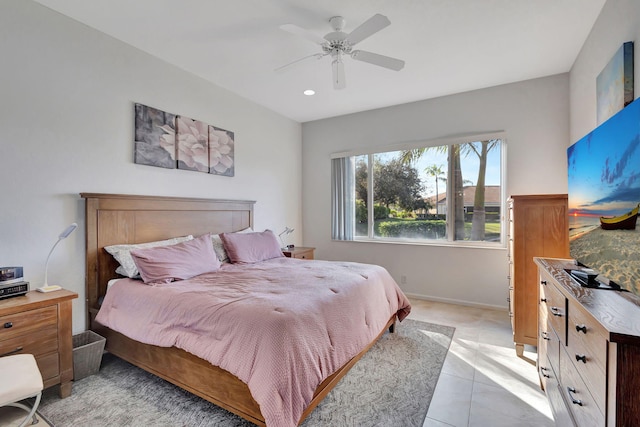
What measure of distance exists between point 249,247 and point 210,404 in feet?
5.38

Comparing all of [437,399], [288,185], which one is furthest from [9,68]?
[437,399]

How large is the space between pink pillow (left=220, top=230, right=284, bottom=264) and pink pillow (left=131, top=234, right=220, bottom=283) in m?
0.33

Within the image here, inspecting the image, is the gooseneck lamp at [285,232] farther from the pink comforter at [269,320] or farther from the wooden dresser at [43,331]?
the wooden dresser at [43,331]

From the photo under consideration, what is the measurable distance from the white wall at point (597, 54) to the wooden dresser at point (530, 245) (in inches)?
30.3

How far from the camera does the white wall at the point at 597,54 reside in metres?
1.76

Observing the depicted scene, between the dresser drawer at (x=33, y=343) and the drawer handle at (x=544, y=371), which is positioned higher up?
the dresser drawer at (x=33, y=343)

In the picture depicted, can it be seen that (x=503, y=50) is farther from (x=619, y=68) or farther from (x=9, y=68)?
(x=9, y=68)

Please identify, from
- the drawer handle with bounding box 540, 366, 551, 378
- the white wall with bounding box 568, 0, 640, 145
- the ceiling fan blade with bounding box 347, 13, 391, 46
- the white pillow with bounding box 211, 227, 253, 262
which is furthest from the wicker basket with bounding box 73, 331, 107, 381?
the white wall with bounding box 568, 0, 640, 145

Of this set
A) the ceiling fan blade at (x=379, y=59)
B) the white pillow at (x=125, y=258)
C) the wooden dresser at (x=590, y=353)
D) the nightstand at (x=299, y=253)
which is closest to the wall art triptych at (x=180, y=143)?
the white pillow at (x=125, y=258)

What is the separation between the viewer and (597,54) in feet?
7.70

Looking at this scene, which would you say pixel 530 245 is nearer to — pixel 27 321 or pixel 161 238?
pixel 161 238

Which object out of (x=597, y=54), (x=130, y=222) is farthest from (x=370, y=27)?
(x=130, y=222)

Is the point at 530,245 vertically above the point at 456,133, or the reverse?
the point at 456,133

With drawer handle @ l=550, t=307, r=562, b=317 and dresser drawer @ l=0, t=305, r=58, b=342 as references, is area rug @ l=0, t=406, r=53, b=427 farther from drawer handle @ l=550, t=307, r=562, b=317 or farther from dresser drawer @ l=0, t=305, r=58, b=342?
drawer handle @ l=550, t=307, r=562, b=317
